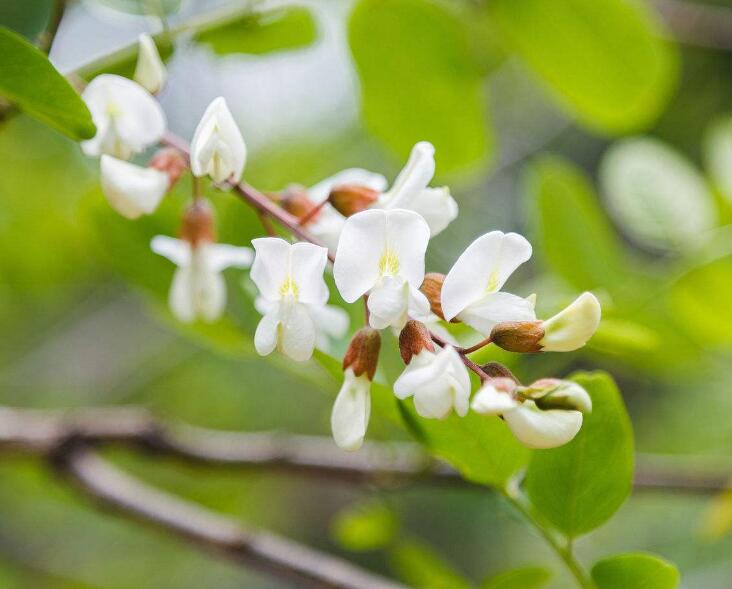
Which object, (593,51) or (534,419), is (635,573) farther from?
(593,51)

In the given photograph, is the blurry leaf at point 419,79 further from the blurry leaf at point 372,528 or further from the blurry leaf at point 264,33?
the blurry leaf at point 372,528

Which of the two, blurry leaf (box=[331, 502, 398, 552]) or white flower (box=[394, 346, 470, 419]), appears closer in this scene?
white flower (box=[394, 346, 470, 419])

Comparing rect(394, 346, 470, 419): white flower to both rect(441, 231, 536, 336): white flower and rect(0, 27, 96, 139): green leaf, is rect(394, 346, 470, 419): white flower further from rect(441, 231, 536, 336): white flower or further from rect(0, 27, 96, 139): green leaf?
rect(0, 27, 96, 139): green leaf

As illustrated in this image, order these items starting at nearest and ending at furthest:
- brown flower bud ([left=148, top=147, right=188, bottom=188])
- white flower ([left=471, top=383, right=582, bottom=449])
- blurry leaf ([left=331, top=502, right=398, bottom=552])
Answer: white flower ([left=471, top=383, right=582, bottom=449]) < brown flower bud ([left=148, top=147, right=188, bottom=188]) < blurry leaf ([left=331, top=502, right=398, bottom=552])

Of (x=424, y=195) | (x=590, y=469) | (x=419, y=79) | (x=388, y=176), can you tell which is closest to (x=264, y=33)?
(x=419, y=79)

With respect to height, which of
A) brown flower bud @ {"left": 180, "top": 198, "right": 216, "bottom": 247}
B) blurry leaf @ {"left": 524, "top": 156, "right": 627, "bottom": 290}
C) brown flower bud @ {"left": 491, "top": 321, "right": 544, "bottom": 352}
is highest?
brown flower bud @ {"left": 491, "top": 321, "right": 544, "bottom": 352}

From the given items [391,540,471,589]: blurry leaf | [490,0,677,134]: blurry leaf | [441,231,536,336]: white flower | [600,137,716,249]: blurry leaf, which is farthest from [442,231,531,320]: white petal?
[600,137,716,249]: blurry leaf

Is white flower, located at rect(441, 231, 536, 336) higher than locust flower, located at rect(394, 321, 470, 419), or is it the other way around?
white flower, located at rect(441, 231, 536, 336)

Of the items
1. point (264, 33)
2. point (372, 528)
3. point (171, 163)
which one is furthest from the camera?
point (372, 528)

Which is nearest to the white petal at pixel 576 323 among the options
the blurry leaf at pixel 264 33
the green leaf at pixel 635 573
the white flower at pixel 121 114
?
the green leaf at pixel 635 573
